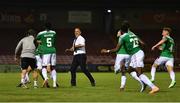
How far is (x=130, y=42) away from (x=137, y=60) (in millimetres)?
569

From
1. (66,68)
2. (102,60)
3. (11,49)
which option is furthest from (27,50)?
(11,49)

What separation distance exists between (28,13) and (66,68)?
1394cm

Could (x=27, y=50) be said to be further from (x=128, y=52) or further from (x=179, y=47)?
(x=179, y=47)

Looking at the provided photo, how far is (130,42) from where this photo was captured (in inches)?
→ 596

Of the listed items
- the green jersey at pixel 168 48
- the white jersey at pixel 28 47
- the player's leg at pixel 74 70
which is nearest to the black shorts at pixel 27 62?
the white jersey at pixel 28 47

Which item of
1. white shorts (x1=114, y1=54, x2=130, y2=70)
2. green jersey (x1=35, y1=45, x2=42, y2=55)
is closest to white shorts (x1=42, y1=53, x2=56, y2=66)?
green jersey (x1=35, y1=45, x2=42, y2=55)

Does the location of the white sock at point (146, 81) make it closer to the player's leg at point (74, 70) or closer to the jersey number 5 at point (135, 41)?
the jersey number 5 at point (135, 41)

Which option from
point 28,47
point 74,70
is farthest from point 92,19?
point 28,47

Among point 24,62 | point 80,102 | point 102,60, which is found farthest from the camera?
point 102,60

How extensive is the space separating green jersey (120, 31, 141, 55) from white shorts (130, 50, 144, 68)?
4.2 inches

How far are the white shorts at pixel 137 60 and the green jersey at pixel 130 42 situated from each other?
0.11m

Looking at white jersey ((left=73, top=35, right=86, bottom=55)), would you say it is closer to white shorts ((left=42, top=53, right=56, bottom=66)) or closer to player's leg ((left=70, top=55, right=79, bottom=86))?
player's leg ((left=70, top=55, right=79, bottom=86))

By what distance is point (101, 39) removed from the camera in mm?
52000

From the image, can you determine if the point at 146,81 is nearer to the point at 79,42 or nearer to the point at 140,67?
the point at 140,67
